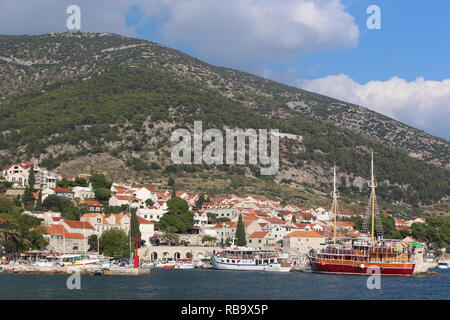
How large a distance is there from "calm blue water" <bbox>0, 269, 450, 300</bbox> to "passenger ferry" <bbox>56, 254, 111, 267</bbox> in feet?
26.5

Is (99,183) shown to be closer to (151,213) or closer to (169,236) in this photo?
(151,213)

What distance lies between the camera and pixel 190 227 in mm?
121812

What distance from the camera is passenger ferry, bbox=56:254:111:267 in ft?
276

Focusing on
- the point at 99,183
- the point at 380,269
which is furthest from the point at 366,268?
the point at 99,183

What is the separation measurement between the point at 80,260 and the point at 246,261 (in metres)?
25.0

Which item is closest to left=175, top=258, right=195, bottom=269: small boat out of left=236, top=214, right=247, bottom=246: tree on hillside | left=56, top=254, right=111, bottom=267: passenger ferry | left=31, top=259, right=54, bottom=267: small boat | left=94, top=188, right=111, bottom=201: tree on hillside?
left=236, top=214, right=247, bottom=246: tree on hillside

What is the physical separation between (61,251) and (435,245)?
239 feet

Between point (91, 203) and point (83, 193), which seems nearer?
point (91, 203)

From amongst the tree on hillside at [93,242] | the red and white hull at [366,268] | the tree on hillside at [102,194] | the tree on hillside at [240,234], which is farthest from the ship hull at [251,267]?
the tree on hillside at [102,194]

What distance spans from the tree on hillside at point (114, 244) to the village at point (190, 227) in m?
2.46

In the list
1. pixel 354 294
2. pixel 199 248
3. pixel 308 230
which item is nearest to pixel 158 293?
pixel 354 294

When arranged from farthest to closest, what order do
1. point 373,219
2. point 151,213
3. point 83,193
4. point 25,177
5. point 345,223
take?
point 345,223 < point 25,177 < point 83,193 < point 151,213 < point 373,219

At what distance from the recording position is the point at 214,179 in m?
168

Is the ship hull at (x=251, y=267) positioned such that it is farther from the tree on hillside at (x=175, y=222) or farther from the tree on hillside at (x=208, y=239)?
the tree on hillside at (x=208, y=239)
